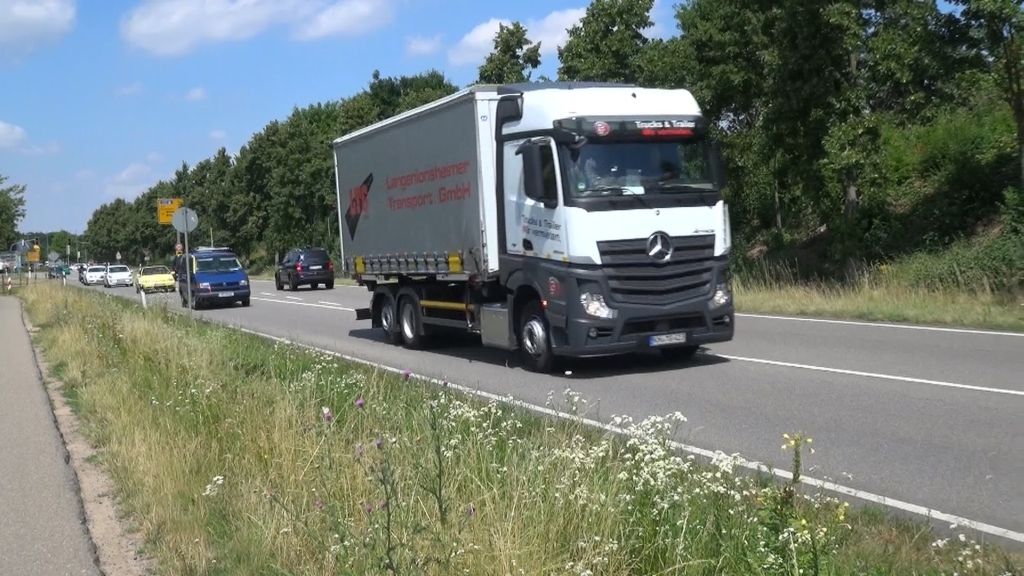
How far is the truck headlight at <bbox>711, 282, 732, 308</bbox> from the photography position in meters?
13.2

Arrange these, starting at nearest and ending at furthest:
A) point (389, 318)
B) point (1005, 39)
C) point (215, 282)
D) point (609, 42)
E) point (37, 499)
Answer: point (37, 499) < point (389, 318) < point (1005, 39) < point (609, 42) < point (215, 282)

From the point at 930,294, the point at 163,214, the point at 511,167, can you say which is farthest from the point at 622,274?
the point at 163,214

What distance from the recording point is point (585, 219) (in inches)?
491

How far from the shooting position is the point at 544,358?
13539 mm

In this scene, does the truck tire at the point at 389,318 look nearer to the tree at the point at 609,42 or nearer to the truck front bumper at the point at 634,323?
the truck front bumper at the point at 634,323

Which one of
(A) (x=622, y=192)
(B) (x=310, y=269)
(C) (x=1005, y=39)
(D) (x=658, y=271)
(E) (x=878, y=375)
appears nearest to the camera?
(E) (x=878, y=375)

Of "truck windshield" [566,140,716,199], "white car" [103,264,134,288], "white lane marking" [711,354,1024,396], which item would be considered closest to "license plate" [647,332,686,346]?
"white lane marking" [711,354,1024,396]

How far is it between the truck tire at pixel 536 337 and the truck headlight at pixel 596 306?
0.92m

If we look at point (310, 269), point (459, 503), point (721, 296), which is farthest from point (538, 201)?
point (310, 269)

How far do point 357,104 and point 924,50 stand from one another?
43.0 m

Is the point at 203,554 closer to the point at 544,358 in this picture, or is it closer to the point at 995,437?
the point at 995,437

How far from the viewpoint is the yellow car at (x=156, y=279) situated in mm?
52562

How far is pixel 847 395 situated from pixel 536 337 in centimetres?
420

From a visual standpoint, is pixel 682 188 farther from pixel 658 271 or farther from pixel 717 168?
pixel 658 271
